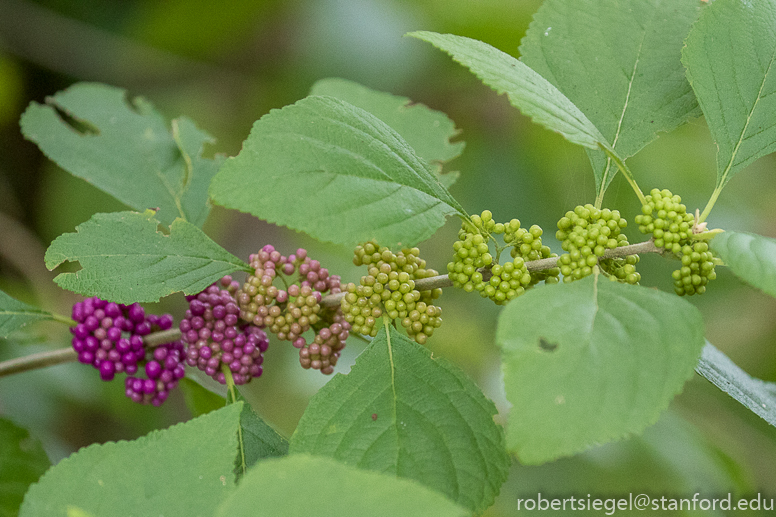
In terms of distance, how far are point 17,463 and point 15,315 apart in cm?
35

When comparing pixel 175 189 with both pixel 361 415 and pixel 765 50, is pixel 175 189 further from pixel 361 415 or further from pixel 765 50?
pixel 765 50

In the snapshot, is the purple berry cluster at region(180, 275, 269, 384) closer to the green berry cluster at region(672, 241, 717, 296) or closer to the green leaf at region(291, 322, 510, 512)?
the green leaf at region(291, 322, 510, 512)

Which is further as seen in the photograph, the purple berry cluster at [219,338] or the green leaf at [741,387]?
the purple berry cluster at [219,338]

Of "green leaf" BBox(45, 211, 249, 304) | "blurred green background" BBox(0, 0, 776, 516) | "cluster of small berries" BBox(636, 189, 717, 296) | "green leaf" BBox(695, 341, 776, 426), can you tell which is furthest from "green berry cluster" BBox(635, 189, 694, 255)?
"blurred green background" BBox(0, 0, 776, 516)

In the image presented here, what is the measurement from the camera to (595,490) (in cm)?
245

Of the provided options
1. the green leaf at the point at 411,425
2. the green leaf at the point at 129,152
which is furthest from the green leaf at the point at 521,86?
the green leaf at the point at 129,152

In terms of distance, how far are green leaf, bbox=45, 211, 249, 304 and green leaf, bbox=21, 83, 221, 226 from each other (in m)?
0.24

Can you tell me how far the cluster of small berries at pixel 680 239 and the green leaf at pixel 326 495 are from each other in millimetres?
508

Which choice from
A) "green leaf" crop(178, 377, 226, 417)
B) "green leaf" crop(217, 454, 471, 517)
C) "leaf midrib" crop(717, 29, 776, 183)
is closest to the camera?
"green leaf" crop(217, 454, 471, 517)

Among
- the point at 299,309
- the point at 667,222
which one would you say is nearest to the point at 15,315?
the point at 299,309

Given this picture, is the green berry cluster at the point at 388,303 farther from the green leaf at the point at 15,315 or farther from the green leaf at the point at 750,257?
the green leaf at the point at 15,315

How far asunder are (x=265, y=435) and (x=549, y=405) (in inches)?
22.0

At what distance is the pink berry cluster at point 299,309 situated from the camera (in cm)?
102

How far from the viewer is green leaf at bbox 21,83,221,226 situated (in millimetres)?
1345
